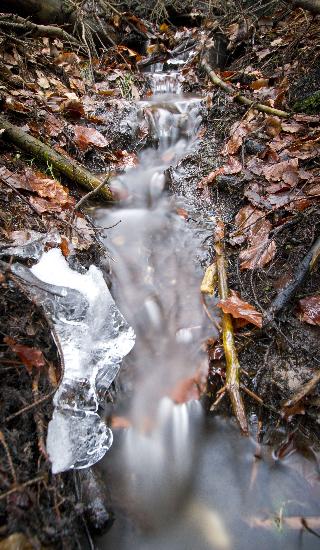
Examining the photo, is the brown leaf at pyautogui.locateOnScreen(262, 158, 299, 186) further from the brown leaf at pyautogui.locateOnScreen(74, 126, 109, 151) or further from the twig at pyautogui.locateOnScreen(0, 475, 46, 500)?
the twig at pyautogui.locateOnScreen(0, 475, 46, 500)

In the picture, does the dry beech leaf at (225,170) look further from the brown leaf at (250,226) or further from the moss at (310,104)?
the moss at (310,104)

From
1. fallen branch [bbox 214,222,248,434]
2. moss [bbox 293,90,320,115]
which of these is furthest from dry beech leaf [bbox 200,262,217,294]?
moss [bbox 293,90,320,115]

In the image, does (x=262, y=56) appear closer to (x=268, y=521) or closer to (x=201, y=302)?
(x=201, y=302)

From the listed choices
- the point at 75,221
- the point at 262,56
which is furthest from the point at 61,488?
the point at 262,56

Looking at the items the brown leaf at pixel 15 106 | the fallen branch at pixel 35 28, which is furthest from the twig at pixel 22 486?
the fallen branch at pixel 35 28

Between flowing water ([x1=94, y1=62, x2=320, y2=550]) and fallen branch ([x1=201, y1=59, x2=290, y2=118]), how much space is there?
4.83 ft

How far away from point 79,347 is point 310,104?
3.30 metres

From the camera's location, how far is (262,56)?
474cm

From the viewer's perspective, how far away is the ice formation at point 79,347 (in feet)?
4.98

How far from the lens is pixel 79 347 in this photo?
1780 mm

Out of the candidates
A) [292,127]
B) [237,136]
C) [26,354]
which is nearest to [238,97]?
[237,136]

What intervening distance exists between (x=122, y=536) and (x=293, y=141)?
10.5 ft

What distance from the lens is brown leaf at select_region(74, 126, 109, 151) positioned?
3434 mm

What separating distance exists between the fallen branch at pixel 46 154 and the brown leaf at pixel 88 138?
492mm
